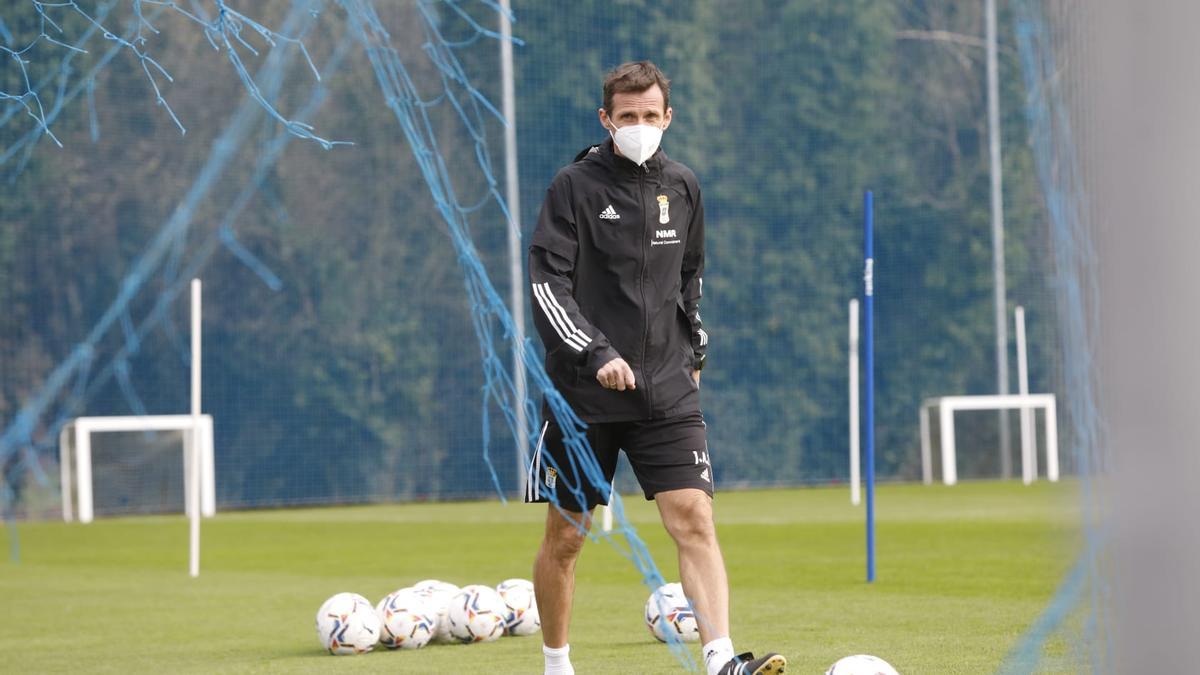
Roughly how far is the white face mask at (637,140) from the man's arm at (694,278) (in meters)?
0.27

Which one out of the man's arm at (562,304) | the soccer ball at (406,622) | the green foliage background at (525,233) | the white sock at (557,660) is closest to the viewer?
the man's arm at (562,304)

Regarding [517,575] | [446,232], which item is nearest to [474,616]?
[517,575]

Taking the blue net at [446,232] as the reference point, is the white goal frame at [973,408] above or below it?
below

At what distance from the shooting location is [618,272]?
15.0 ft

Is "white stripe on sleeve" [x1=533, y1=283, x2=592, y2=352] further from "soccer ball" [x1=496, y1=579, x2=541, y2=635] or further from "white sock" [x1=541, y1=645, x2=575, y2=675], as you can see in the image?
"soccer ball" [x1=496, y1=579, x2=541, y2=635]

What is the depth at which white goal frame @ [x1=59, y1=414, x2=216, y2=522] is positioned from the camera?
653 inches

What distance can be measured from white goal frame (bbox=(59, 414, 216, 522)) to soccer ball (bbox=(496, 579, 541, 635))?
10.5 meters

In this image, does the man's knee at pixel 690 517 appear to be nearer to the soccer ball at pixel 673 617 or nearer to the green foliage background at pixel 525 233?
the soccer ball at pixel 673 617

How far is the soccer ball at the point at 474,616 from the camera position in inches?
249

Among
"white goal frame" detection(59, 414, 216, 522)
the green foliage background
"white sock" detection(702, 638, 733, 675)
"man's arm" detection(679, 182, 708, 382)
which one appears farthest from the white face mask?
the green foliage background

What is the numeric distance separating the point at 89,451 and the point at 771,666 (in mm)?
13706

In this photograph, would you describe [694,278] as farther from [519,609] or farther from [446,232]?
[446,232]

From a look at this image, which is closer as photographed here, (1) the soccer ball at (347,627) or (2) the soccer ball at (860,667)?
(2) the soccer ball at (860,667)

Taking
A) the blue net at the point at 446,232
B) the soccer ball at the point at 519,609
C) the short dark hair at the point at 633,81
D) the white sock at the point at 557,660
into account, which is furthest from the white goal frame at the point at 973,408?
the short dark hair at the point at 633,81
